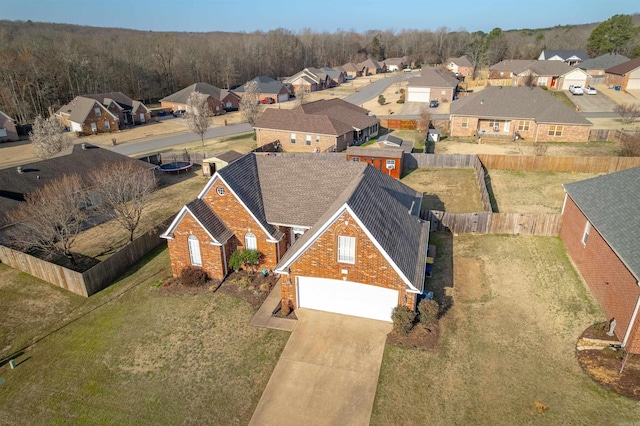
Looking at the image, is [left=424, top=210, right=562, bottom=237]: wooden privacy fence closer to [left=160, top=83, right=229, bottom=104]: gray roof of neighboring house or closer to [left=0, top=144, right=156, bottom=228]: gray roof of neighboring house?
[left=0, top=144, right=156, bottom=228]: gray roof of neighboring house

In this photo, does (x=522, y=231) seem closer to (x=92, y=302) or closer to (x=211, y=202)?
(x=211, y=202)

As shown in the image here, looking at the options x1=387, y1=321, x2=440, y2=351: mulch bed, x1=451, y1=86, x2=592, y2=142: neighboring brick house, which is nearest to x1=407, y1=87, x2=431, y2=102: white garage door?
x1=451, y1=86, x2=592, y2=142: neighboring brick house

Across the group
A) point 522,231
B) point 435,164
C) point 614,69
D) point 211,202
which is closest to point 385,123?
point 435,164

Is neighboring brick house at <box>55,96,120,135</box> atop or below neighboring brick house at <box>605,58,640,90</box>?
below

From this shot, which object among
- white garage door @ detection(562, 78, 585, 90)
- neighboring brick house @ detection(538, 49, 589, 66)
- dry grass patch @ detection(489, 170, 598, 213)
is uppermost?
neighboring brick house @ detection(538, 49, 589, 66)

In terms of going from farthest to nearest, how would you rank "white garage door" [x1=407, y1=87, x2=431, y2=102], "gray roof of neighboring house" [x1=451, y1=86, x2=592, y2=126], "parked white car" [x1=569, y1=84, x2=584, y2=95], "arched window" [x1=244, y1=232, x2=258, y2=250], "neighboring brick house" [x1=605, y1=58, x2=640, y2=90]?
"white garage door" [x1=407, y1=87, x2=431, y2=102]
"parked white car" [x1=569, y1=84, x2=584, y2=95]
"neighboring brick house" [x1=605, y1=58, x2=640, y2=90]
"gray roof of neighboring house" [x1=451, y1=86, x2=592, y2=126]
"arched window" [x1=244, y1=232, x2=258, y2=250]

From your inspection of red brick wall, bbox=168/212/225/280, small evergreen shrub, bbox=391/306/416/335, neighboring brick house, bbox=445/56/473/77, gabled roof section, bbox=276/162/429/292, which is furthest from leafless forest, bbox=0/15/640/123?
small evergreen shrub, bbox=391/306/416/335

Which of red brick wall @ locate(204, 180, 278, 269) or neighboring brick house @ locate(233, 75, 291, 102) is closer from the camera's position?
red brick wall @ locate(204, 180, 278, 269)

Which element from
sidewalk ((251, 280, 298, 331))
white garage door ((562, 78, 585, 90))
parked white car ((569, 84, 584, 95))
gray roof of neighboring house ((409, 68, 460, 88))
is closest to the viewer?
sidewalk ((251, 280, 298, 331))
